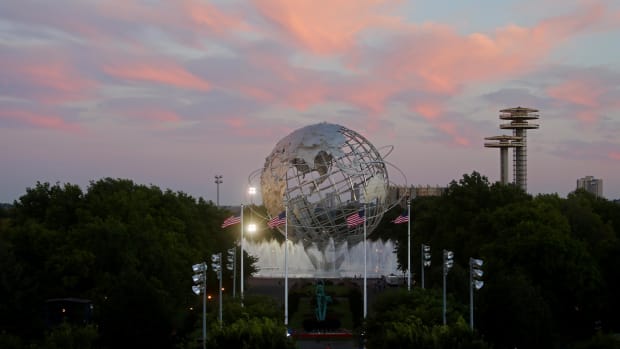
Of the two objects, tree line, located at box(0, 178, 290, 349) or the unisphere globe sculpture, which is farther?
the unisphere globe sculpture

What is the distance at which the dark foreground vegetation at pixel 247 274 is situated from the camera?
1234 inches

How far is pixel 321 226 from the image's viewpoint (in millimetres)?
55656

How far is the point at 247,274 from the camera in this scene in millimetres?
62625

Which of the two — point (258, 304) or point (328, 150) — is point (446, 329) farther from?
point (328, 150)

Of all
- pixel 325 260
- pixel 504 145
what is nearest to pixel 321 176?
pixel 325 260

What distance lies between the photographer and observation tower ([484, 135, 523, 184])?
108m

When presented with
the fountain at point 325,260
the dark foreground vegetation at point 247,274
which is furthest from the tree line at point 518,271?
the fountain at point 325,260

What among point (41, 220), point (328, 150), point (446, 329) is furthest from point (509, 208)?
point (41, 220)

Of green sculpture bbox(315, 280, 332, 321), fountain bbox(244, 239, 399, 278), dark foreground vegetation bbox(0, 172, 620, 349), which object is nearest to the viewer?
dark foreground vegetation bbox(0, 172, 620, 349)

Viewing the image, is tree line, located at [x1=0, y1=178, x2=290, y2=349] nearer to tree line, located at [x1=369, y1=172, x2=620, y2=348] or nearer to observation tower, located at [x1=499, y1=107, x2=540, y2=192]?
tree line, located at [x1=369, y1=172, x2=620, y2=348]

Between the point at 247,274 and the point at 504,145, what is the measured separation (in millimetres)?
56941

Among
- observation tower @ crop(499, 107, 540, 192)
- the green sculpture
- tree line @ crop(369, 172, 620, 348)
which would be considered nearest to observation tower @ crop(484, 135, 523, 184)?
Result: observation tower @ crop(499, 107, 540, 192)

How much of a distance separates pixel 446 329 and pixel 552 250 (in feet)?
62.8

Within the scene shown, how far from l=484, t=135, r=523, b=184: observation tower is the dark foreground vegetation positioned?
41.0 m
